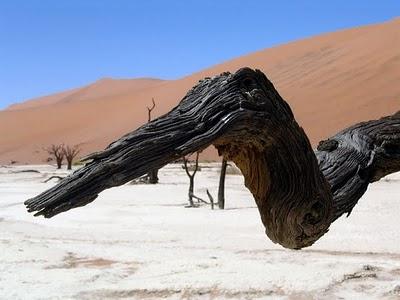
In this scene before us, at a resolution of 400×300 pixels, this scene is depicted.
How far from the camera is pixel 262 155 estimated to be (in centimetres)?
285

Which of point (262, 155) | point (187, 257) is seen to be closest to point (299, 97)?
point (187, 257)

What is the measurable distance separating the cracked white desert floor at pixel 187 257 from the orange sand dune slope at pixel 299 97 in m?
27.9

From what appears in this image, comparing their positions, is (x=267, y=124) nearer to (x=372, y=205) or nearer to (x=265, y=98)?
(x=265, y=98)

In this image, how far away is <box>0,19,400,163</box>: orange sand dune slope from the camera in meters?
45.8

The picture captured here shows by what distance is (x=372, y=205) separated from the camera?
16.0 m

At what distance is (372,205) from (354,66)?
39.9 m

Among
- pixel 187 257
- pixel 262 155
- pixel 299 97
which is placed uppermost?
pixel 299 97

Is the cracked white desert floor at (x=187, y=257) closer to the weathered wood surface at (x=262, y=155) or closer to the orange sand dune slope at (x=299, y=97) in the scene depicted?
the weathered wood surface at (x=262, y=155)

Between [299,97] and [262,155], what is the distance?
5168 centimetres

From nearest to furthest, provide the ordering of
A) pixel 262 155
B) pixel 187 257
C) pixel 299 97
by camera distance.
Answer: pixel 262 155, pixel 187 257, pixel 299 97

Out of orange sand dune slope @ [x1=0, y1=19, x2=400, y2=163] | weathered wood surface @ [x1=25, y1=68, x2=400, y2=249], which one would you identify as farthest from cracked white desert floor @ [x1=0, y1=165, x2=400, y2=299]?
orange sand dune slope @ [x1=0, y1=19, x2=400, y2=163]

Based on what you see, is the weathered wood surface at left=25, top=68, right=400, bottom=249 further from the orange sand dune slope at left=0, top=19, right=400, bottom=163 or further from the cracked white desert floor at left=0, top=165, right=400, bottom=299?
the orange sand dune slope at left=0, top=19, right=400, bottom=163

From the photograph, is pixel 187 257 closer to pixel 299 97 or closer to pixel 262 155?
pixel 262 155

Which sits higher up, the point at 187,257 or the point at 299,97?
the point at 299,97
